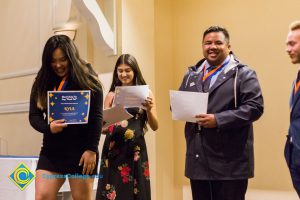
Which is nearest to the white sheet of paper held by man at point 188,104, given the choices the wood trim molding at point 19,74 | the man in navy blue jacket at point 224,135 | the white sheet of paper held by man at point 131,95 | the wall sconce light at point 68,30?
the man in navy blue jacket at point 224,135

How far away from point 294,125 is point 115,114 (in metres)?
0.92

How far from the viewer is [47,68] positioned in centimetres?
173

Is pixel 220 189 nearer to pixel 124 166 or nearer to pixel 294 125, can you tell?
pixel 294 125

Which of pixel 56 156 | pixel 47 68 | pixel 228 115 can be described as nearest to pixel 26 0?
pixel 47 68

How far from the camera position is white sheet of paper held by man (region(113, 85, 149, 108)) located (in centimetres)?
206

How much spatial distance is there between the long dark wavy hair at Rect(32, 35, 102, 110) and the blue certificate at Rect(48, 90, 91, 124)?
2.1 inches

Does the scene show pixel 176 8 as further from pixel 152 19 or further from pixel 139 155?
pixel 139 155

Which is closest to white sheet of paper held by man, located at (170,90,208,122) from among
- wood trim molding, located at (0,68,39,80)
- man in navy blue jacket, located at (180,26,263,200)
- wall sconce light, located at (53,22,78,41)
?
man in navy blue jacket, located at (180,26,263,200)

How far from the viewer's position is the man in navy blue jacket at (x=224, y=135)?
5.69 feet

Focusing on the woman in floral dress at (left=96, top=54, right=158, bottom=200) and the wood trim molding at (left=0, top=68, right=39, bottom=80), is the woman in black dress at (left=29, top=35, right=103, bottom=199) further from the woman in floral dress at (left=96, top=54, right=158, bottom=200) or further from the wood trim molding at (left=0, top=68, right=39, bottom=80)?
the wood trim molding at (left=0, top=68, right=39, bottom=80)

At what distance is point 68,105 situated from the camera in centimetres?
167

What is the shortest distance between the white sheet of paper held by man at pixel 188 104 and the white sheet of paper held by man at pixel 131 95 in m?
0.26

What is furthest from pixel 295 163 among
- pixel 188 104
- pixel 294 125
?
pixel 188 104

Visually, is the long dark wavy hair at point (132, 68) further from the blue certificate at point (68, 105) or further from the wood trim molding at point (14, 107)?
the wood trim molding at point (14, 107)
